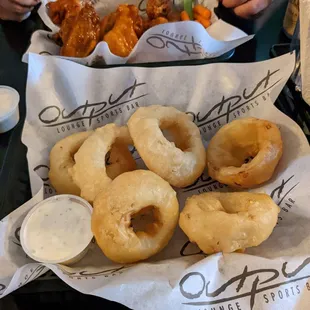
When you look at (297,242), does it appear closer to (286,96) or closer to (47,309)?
(286,96)

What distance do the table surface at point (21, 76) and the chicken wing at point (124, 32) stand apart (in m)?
0.33

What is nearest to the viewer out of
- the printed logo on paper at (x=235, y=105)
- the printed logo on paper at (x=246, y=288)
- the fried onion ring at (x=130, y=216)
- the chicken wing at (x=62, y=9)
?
the printed logo on paper at (x=246, y=288)

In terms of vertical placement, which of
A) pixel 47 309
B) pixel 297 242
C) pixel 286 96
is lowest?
pixel 47 309

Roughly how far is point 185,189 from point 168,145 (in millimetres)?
148

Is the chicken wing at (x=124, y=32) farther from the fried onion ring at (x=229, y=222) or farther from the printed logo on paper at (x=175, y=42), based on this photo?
the fried onion ring at (x=229, y=222)

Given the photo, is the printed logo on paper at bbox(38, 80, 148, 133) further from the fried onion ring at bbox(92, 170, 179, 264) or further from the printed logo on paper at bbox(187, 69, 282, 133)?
the fried onion ring at bbox(92, 170, 179, 264)

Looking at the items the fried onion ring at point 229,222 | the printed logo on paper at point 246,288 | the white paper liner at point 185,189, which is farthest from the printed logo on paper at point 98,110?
the printed logo on paper at point 246,288

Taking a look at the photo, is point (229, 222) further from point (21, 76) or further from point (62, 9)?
point (62, 9)

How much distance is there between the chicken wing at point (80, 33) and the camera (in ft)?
4.84

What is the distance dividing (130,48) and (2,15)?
600 millimetres

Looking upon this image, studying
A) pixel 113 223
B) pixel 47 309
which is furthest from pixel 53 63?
pixel 47 309

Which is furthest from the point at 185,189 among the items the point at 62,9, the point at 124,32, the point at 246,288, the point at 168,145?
the point at 62,9

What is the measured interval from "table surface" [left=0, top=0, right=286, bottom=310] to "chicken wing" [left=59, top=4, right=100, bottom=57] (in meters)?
0.18

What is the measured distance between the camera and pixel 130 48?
1464mm
